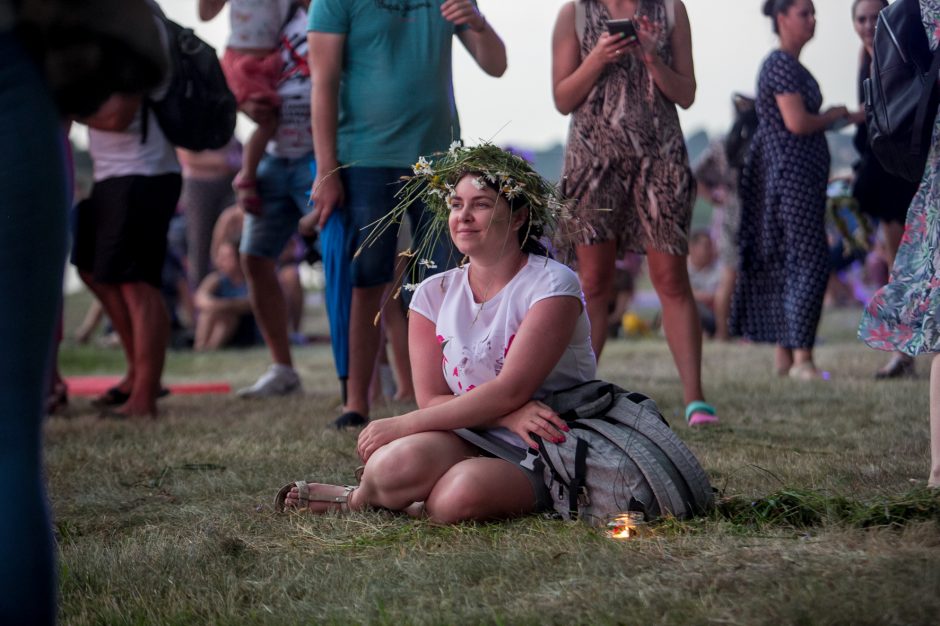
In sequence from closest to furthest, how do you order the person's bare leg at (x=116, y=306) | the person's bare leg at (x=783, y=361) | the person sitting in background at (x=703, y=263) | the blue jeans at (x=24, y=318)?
the blue jeans at (x=24, y=318) < the person's bare leg at (x=116, y=306) < the person's bare leg at (x=783, y=361) < the person sitting in background at (x=703, y=263)

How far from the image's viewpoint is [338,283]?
15.3 feet

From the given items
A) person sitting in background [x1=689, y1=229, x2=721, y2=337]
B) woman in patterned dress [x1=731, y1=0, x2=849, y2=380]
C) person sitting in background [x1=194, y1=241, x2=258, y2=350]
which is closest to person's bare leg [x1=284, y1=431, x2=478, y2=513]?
woman in patterned dress [x1=731, y1=0, x2=849, y2=380]

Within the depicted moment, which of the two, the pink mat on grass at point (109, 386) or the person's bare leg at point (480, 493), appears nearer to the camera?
the person's bare leg at point (480, 493)

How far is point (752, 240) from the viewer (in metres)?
6.55

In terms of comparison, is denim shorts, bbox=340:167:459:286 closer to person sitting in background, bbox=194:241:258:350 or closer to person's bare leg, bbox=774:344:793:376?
person's bare leg, bbox=774:344:793:376

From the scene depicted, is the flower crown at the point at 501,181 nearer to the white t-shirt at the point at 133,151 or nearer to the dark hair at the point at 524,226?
the dark hair at the point at 524,226

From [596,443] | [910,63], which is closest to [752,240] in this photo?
[910,63]

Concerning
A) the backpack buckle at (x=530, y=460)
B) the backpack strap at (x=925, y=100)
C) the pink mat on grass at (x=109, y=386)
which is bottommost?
the pink mat on grass at (x=109, y=386)

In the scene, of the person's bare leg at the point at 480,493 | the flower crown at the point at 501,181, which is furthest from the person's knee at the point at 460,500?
the flower crown at the point at 501,181

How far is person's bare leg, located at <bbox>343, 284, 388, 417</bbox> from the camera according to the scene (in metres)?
4.61

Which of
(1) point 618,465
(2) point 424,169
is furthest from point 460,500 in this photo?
(2) point 424,169

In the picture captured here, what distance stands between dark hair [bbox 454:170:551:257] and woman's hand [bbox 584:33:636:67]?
138 cm

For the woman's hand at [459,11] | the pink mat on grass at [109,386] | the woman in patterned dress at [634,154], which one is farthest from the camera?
the pink mat on grass at [109,386]

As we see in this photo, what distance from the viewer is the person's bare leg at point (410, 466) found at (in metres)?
2.82
